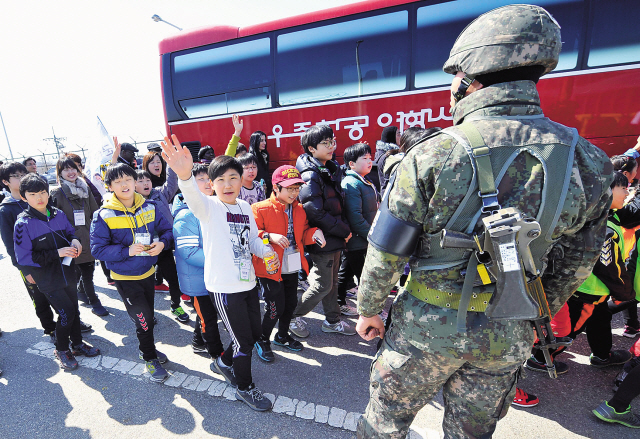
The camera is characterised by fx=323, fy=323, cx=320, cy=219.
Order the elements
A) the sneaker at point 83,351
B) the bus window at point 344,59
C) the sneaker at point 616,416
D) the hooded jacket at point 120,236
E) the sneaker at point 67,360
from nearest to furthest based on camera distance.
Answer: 1. the sneaker at point 616,416
2. the hooded jacket at point 120,236
3. the sneaker at point 67,360
4. the sneaker at point 83,351
5. the bus window at point 344,59

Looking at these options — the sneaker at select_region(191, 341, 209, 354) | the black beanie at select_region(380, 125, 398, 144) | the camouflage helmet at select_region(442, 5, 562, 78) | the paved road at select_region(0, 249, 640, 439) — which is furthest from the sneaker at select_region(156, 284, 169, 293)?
the camouflage helmet at select_region(442, 5, 562, 78)

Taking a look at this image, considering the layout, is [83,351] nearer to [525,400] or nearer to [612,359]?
[525,400]

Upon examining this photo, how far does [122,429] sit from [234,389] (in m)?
0.75

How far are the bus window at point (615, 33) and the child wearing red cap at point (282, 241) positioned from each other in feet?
13.4

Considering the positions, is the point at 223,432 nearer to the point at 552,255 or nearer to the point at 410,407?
the point at 410,407

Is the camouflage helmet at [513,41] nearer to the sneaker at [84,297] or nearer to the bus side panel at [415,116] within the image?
the bus side panel at [415,116]

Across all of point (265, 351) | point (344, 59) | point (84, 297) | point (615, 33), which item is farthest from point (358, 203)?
point (615, 33)

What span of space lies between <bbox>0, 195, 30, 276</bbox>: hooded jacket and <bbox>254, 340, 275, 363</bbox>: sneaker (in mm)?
2089

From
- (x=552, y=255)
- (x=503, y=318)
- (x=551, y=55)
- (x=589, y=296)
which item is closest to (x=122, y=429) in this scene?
(x=503, y=318)

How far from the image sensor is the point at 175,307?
3691 millimetres

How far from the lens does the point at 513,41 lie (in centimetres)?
115

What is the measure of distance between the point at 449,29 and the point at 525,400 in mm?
4408

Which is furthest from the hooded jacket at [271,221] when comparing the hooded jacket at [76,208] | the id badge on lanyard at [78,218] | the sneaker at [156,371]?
the id badge on lanyard at [78,218]

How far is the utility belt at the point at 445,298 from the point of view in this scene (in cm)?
125
